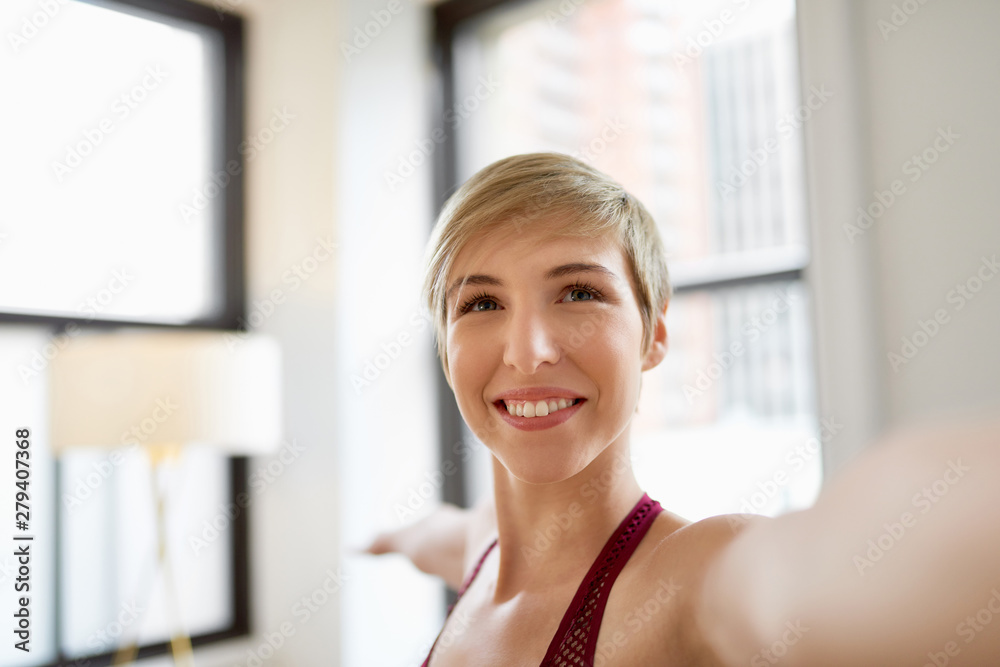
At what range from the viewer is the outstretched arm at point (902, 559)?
480 millimetres

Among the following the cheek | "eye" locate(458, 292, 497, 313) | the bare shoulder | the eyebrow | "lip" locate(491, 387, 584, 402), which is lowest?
the bare shoulder

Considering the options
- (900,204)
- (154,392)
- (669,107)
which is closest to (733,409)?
(900,204)

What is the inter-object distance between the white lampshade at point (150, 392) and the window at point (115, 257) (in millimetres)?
369

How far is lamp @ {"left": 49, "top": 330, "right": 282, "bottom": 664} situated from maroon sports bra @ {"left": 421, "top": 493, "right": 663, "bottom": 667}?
4.24 feet

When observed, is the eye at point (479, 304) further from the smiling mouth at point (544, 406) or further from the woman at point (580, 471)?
the smiling mouth at point (544, 406)

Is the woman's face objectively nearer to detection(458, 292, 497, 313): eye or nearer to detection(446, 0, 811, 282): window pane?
detection(458, 292, 497, 313): eye

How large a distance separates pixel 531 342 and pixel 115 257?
203 centimetres

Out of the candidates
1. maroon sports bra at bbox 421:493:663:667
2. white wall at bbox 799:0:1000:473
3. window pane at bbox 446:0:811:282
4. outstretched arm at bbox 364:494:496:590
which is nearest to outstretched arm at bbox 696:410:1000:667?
maroon sports bra at bbox 421:493:663:667

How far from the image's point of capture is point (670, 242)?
2203mm

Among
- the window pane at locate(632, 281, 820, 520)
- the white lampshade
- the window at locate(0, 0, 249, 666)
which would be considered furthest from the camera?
the window at locate(0, 0, 249, 666)

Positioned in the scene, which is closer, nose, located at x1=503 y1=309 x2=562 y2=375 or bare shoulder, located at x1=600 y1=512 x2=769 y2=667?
bare shoulder, located at x1=600 y1=512 x2=769 y2=667

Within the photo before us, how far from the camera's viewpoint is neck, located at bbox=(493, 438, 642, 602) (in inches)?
38.2

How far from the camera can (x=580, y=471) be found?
97cm

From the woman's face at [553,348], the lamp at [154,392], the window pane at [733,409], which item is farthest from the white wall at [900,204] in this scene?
the lamp at [154,392]
